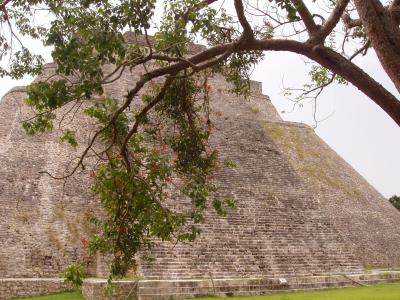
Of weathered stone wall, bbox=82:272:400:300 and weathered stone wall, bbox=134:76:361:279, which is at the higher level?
weathered stone wall, bbox=134:76:361:279

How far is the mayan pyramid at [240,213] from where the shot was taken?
37.3 feet

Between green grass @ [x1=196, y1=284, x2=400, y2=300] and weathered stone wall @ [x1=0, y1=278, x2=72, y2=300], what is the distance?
12.1 feet

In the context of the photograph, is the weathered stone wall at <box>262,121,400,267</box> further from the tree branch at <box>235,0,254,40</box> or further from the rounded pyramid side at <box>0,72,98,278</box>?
the tree branch at <box>235,0,254,40</box>

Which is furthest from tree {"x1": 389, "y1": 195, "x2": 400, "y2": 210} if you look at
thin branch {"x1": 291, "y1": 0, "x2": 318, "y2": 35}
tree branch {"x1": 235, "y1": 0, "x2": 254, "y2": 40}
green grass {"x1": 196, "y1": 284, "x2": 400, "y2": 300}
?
tree branch {"x1": 235, "y1": 0, "x2": 254, "y2": 40}

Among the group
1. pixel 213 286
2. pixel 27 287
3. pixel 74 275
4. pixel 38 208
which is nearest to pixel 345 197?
pixel 213 286

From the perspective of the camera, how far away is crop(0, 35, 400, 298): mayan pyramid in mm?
11375

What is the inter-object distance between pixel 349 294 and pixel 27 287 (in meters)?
6.45

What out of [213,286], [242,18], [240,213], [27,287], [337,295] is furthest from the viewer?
[240,213]

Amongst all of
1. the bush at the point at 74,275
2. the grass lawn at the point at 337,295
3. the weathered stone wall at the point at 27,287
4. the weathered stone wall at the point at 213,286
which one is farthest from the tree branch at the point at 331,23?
the weathered stone wall at the point at 27,287

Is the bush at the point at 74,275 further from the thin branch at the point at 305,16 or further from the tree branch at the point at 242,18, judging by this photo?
the thin branch at the point at 305,16

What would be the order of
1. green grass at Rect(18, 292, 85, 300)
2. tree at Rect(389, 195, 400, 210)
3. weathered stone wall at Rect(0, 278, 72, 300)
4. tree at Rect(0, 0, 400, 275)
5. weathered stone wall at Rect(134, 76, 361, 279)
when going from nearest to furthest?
tree at Rect(0, 0, 400, 275)
green grass at Rect(18, 292, 85, 300)
weathered stone wall at Rect(0, 278, 72, 300)
weathered stone wall at Rect(134, 76, 361, 279)
tree at Rect(389, 195, 400, 210)

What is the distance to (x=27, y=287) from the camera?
10312 mm

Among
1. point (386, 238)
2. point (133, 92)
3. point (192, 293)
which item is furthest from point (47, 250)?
point (386, 238)

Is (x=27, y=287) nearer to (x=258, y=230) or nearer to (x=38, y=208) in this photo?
(x=38, y=208)
